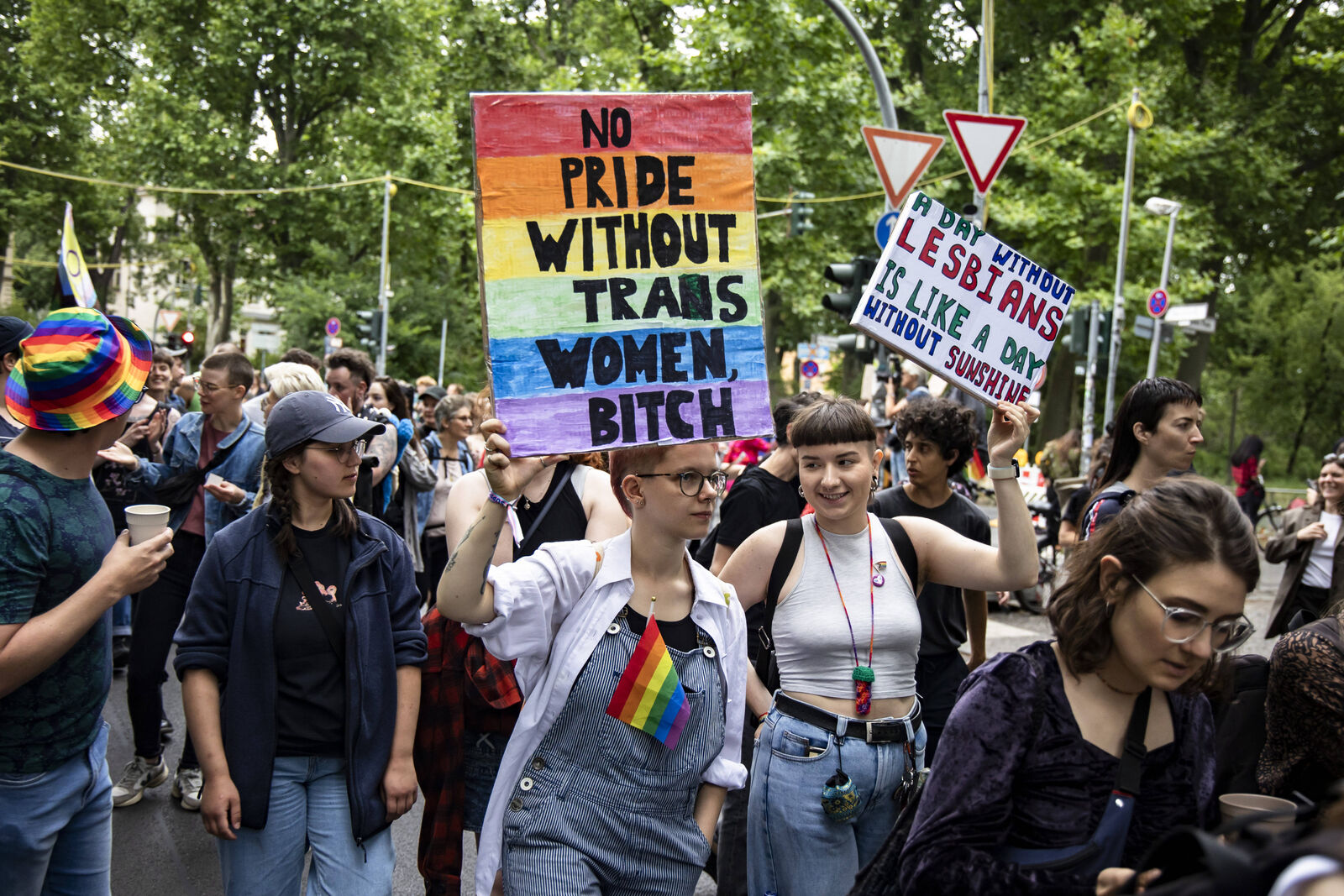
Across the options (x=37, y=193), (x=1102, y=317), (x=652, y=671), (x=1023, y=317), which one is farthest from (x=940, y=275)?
(x=37, y=193)

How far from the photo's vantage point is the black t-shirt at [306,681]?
3123 mm

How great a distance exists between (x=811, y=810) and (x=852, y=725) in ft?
0.86

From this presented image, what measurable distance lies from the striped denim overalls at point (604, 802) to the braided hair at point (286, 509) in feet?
3.30

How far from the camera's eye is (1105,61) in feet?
74.4

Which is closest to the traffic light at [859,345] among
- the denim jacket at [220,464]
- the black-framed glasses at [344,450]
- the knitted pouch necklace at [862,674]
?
the denim jacket at [220,464]

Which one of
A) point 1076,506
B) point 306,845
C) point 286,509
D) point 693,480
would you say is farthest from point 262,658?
point 1076,506

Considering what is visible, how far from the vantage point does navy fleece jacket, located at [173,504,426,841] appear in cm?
306

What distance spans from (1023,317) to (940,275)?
0.32 meters

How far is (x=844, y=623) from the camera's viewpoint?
3283mm

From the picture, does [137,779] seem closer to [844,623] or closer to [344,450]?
[344,450]

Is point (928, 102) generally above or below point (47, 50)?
below

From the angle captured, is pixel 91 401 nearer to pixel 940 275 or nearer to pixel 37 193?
pixel 940 275

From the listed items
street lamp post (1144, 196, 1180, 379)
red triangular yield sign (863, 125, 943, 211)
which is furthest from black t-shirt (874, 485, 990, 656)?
street lamp post (1144, 196, 1180, 379)

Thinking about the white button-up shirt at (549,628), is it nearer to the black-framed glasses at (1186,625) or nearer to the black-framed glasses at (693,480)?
the black-framed glasses at (693,480)
